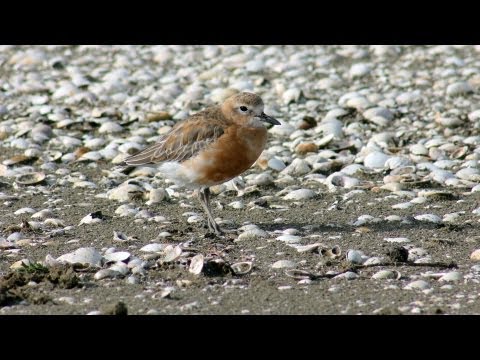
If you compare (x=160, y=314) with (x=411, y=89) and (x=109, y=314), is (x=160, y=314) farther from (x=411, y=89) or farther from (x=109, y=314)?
(x=411, y=89)

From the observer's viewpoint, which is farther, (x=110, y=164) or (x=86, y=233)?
(x=110, y=164)

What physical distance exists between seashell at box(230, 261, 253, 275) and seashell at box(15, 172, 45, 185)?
3.31m

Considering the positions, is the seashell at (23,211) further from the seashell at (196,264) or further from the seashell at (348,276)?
the seashell at (348,276)

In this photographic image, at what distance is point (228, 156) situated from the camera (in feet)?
27.6

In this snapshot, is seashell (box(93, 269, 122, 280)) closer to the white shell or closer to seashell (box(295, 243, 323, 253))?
the white shell

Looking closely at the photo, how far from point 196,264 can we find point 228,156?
63.4 inches

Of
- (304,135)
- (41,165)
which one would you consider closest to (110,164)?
(41,165)

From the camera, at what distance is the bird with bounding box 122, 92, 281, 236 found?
8.45m

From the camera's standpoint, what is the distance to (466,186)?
915 centimetres

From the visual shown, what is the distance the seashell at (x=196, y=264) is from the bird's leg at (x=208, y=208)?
38.7 inches

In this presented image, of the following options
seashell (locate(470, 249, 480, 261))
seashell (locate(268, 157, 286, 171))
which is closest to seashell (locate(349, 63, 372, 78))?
seashell (locate(268, 157, 286, 171))

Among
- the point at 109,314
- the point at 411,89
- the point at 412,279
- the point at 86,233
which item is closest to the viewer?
the point at 109,314

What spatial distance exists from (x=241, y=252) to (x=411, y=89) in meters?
5.62

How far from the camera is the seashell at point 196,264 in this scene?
701cm
